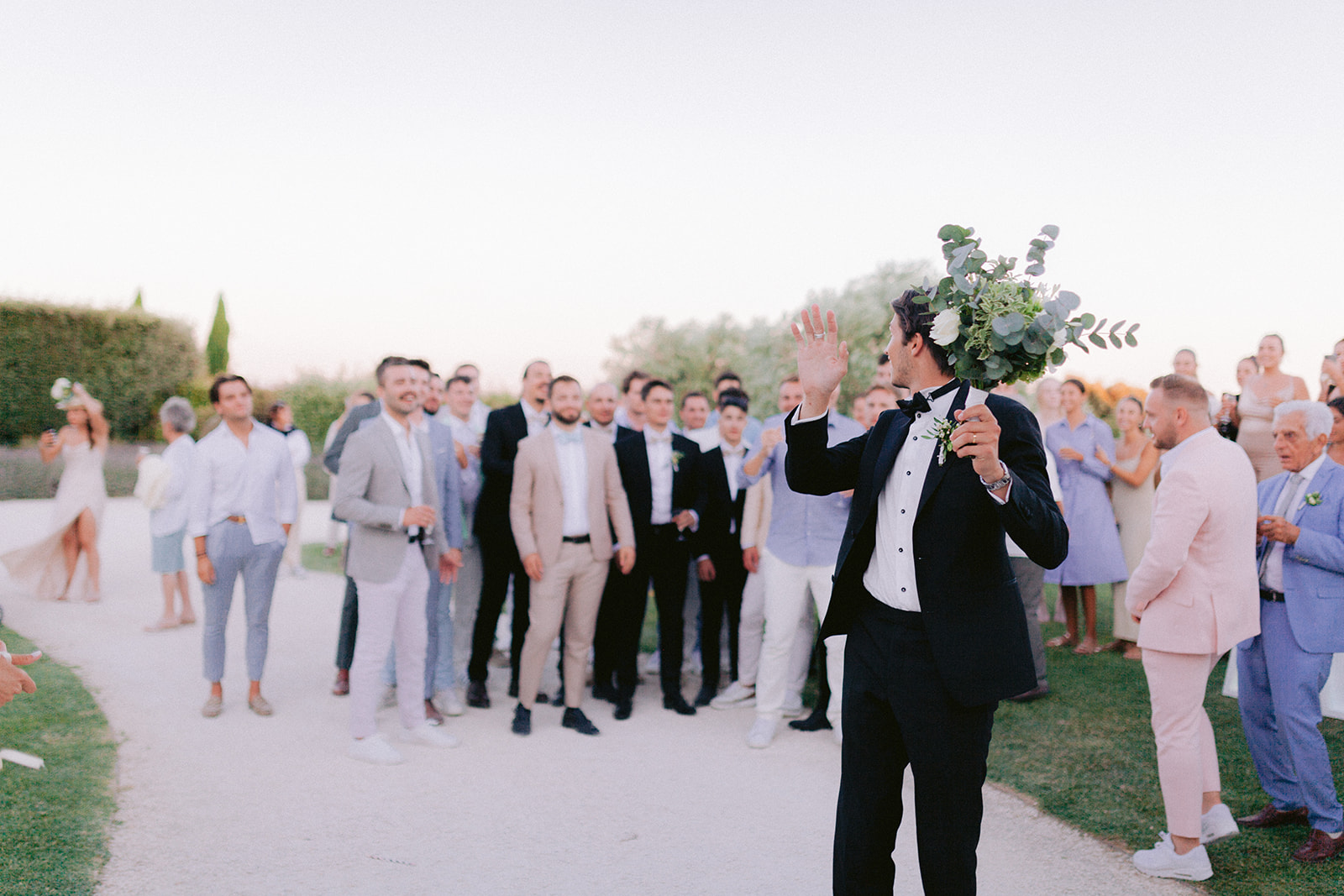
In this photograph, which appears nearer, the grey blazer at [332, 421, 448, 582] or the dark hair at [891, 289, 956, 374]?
the dark hair at [891, 289, 956, 374]

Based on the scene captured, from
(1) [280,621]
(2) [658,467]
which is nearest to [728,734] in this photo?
(2) [658,467]

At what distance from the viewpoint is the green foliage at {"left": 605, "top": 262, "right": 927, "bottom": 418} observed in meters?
18.4

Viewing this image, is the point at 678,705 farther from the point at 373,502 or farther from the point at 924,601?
the point at 924,601

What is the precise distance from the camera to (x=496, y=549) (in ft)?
22.6

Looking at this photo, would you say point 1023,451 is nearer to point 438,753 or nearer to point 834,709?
point 834,709

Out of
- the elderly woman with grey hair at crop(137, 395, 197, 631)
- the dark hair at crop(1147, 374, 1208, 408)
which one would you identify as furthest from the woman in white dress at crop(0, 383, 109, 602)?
the dark hair at crop(1147, 374, 1208, 408)

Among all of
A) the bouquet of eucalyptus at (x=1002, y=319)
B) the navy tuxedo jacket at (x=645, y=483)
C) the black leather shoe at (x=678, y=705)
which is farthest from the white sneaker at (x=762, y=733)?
the bouquet of eucalyptus at (x=1002, y=319)

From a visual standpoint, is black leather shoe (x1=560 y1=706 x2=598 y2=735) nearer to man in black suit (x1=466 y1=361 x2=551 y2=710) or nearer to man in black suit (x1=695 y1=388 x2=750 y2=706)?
man in black suit (x1=466 y1=361 x2=551 y2=710)

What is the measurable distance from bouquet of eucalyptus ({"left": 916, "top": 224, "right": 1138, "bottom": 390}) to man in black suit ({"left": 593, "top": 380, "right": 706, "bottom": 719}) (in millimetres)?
4188

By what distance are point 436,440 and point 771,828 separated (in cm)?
369

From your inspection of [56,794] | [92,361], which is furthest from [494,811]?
[92,361]

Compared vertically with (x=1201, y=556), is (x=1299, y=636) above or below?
below

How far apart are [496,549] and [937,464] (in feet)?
15.6

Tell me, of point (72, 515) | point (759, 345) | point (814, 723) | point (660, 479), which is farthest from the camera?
point (759, 345)
